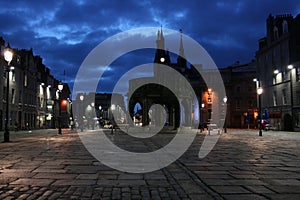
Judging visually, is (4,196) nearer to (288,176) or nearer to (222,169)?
(222,169)

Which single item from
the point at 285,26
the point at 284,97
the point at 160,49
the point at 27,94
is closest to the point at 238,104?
the point at 284,97

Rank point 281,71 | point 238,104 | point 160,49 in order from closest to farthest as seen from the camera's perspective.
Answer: point 281,71 < point 160,49 < point 238,104

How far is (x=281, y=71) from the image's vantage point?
52.6 m

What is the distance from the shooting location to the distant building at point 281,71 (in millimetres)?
48438

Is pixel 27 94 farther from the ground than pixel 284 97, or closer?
farther from the ground

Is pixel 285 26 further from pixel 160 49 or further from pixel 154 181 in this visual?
pixel 154 181

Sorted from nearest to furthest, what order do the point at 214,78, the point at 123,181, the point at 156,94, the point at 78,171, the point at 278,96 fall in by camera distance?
the point at 123,181
the point at 78,171
the point at 156,94
the point at 278,96
the point at 214,78

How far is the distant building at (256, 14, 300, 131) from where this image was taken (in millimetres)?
48438

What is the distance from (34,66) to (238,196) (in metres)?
66.6

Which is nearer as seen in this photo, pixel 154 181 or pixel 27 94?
pixel 154 181

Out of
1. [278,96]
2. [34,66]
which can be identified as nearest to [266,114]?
[278,96]

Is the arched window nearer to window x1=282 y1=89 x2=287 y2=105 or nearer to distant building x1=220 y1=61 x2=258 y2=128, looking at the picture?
window x1=282 y1=89 x2=287 y2=105

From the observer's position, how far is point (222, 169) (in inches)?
393

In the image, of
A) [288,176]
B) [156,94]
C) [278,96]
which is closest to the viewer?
[288,176]
